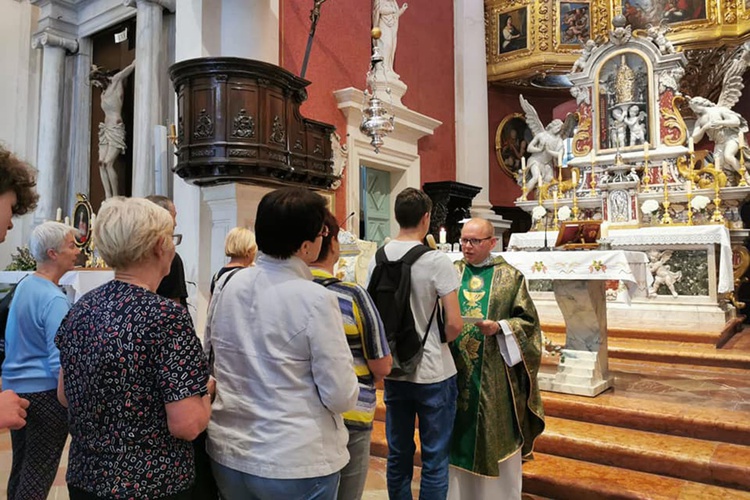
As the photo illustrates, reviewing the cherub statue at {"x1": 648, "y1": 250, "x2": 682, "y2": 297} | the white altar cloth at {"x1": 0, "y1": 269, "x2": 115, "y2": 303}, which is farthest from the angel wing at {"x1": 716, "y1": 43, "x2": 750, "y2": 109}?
the white altar cloth at {"x1": 0, "y1": 269, "x2": 115, "y2": 303}

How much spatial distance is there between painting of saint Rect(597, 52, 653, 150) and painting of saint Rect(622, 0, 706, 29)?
218 centimetres

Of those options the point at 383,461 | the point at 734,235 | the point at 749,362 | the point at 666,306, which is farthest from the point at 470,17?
the point at 383,461

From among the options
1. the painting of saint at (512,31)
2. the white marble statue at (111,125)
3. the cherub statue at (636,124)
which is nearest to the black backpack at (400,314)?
the white marble statue at (111,125)

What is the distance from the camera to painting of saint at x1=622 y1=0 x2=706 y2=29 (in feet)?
34.1

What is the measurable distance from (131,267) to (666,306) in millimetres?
6999

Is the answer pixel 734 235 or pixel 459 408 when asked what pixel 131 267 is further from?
pixel 734 235

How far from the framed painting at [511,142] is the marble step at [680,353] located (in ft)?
23.7

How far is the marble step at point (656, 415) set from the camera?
3418 millimetres

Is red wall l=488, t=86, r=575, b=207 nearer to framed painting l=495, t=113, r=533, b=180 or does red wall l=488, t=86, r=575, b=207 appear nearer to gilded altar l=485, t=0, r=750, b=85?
framed painting l=495, t=113, r=533, b=180

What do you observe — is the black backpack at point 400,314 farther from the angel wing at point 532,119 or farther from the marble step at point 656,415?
the angel wing at point 532,119

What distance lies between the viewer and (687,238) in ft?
22.9

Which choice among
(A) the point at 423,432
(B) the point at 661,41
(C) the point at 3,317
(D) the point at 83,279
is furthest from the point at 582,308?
(B) the point at 661,41

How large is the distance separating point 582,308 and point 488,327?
2.00 m

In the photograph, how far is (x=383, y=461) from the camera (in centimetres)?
365
